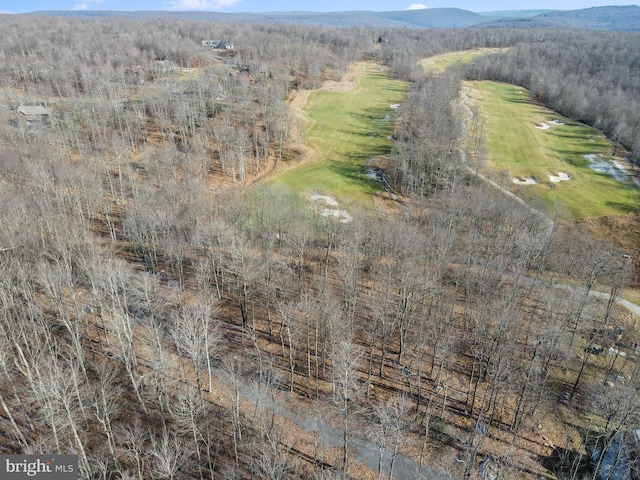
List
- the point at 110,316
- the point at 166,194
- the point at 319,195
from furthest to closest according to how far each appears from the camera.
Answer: the point at 319,195
the point at 166,194
the point at 110,316

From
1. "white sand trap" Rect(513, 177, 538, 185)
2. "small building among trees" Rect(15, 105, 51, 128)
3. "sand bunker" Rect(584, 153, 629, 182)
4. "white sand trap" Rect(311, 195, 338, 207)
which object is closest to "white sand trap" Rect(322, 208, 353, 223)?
"white sand trap" Rect(311, 195, 338, 207)

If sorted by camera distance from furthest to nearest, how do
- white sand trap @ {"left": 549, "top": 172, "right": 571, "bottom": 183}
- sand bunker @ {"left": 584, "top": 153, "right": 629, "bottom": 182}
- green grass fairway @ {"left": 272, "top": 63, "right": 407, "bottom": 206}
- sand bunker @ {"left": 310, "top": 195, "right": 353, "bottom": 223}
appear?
sand bunker @ {"left": 584, "top": 153, "right": 629, "bottom": 182} < white sand trap @ {"left": 549, "top": 172, "right": 571, "bottom": 183} < green grass fairway @ {"left": 272, "top": 63, "right": 407, "bottom": 206} < sand bunker @ {"left": 310, "top": 195, "right": 353, "bottom": 223}

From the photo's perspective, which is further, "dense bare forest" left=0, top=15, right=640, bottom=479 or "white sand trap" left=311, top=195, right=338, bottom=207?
"white sand trap" left=311, top=195, right=338, bottom=207

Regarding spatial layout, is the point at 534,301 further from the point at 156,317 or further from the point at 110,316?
the point at 110,316

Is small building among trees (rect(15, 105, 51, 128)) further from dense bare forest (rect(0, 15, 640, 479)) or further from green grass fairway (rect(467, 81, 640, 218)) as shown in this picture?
green grass fairway (rect(467, 81, 640, 218))

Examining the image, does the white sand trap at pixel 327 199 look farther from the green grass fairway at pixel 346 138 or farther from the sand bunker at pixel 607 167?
the sand bunker at pixel 607 167

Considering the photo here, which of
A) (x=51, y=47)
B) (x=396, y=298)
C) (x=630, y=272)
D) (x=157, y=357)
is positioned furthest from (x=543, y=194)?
(x=51, y=47)

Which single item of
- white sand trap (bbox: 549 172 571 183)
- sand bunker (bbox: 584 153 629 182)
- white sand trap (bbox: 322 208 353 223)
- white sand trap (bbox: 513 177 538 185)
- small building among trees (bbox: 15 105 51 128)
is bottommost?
white sand trap (bbox: 322 208 353 223)

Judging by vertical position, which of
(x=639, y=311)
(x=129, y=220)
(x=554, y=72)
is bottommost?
(x=639, y=311)

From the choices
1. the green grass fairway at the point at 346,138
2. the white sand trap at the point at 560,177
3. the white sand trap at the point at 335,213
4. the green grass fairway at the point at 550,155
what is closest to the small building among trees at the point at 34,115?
the green grass fairway at the point at 346,138
